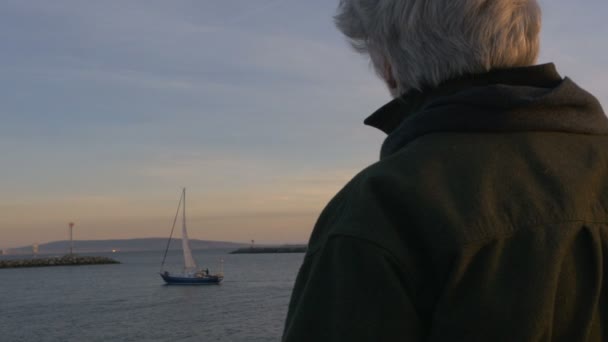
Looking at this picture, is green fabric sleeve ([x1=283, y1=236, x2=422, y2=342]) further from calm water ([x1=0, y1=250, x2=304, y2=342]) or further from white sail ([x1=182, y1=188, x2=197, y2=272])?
white sail ([x1=182, y1=188, x2=197, y2=272])

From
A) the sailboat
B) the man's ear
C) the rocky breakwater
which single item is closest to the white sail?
the sailboat

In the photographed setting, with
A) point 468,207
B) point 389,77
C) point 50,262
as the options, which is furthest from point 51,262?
point 468,207

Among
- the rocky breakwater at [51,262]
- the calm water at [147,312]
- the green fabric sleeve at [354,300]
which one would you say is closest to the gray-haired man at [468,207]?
the green fabric sleeve at [354,300]

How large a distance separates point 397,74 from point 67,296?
58493 millimetres

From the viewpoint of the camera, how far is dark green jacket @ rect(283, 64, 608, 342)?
1.03m

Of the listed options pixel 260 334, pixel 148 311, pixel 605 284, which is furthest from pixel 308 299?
pixel 148 311

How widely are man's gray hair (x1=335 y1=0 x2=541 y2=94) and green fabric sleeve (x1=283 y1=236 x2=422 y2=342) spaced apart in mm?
433

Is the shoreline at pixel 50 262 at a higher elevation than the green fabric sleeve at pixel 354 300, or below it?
below

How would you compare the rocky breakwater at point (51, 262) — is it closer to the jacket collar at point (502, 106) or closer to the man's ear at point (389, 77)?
the man's ear at point (389, 77)

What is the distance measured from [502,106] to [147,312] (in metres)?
42.5

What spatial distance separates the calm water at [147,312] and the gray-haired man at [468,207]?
28016 mm

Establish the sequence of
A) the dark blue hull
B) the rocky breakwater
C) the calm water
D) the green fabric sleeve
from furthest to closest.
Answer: the rocky breakwater < the dark blue hull < the calm water < the green fabric sleeve

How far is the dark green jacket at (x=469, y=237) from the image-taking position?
1.03 m

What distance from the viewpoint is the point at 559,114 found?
1.25m
